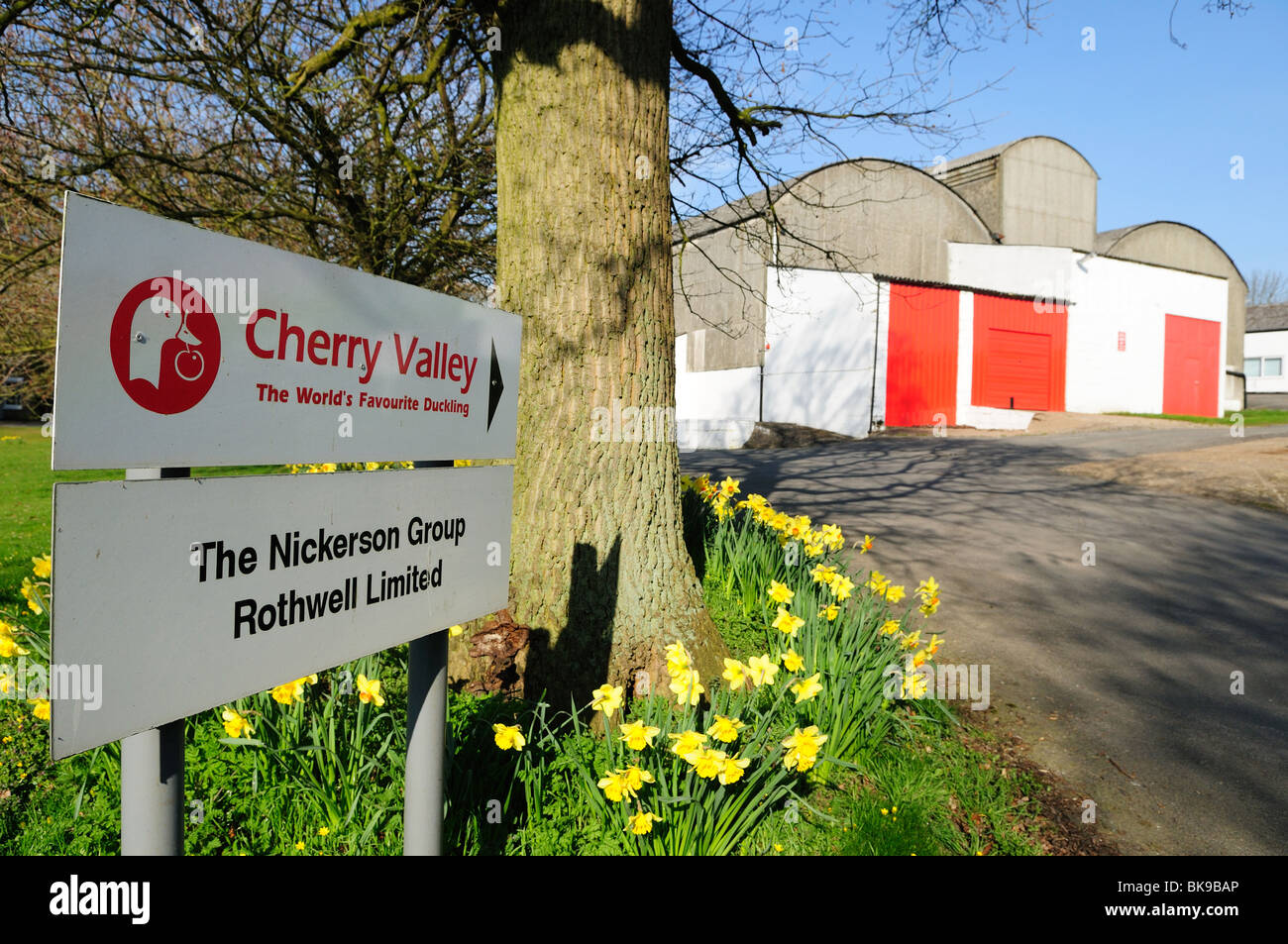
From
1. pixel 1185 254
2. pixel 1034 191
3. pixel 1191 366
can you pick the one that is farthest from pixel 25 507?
pixel 1185 254

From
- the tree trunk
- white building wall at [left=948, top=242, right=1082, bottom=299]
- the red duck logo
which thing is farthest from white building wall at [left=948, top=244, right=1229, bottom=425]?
the red duck logo

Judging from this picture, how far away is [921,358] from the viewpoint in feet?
76.9

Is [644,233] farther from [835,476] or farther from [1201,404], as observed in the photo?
[1201,404]

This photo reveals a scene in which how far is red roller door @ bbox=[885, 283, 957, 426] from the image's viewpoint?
75.0 feet

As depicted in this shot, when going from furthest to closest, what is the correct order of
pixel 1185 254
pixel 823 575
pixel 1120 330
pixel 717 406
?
pixel 1185 254, pixel 1120 330, pixel 717 406, pixel 823 575

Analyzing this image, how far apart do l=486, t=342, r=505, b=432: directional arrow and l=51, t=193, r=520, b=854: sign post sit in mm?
113

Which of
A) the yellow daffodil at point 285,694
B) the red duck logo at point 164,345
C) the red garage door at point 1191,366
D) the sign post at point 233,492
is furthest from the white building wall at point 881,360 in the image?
the red duck logo at point 164,345

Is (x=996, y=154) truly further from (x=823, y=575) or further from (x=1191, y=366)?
(x=823, y=575)

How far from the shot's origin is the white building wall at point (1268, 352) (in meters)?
49.6

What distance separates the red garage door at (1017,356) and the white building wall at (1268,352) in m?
32.6

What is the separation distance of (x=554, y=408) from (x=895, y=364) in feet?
68.4

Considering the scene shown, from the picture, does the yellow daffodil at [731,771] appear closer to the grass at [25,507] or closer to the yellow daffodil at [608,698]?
the yellow daffodil at [608,698]

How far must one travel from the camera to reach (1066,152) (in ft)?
93.1

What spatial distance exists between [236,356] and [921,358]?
941 inches
